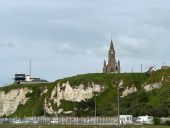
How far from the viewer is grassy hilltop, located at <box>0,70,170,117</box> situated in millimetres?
145038

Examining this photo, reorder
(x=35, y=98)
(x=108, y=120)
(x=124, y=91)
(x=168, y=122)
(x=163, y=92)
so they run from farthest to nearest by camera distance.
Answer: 1. (x=35, y=98)
2. (x=124, y=91)
3. (x=163, y=92)
4. (x=108, y=120)
5. (x=168, y=122)

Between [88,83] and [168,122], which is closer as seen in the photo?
[168,122]

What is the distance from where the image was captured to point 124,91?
176 meters

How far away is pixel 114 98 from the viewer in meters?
171

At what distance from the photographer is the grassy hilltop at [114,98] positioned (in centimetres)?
14504

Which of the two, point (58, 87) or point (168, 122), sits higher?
point (58, 87)

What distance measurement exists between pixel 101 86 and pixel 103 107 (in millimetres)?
18617

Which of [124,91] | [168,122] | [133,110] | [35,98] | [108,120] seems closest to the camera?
[168,122]

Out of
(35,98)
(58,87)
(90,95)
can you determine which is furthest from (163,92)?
(35,98)

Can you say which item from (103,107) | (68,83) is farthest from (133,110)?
(68,83)

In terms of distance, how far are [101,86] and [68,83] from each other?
13.2m

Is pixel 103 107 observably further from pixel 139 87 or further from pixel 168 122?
pixel 168 122

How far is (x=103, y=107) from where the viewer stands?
533 ft

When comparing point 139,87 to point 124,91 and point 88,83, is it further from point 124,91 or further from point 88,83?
point 88,83
